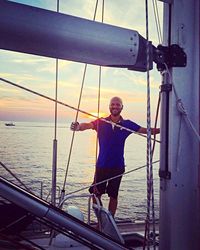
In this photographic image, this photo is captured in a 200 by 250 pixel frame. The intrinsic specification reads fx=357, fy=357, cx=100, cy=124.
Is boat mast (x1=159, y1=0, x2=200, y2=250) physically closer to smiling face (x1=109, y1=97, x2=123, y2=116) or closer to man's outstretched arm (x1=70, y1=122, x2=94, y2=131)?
man's outstretched arm (x1=70, y1=122, x2=94, y2=131)

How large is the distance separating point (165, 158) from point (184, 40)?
0.72 m

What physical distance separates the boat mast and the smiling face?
6.46 ft

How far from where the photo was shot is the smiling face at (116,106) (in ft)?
13.6

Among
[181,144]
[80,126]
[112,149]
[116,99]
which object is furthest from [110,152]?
[181,144]

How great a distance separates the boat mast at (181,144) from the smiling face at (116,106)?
1.97 meters

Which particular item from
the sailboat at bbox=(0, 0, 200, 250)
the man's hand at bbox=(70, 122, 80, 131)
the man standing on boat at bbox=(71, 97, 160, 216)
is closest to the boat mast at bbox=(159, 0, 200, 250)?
the sailboat at bbox=(0, 0, 200, 250)

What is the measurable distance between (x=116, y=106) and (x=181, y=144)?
207cm

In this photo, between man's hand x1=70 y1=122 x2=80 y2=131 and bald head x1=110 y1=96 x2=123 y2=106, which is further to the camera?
bald head x1=110 y1=96 x2=123 y2=106

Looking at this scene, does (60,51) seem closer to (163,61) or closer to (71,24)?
(71,24)

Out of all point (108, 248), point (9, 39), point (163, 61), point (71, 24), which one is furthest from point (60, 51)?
point (108, 248)

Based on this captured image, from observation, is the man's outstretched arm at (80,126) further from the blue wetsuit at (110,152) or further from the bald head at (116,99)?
the bald head at (116,99)

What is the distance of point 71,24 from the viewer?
1.67 meters

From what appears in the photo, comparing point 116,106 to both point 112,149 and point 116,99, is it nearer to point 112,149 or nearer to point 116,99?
point 116,99

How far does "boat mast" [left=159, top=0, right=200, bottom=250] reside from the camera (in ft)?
6.93
